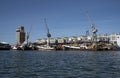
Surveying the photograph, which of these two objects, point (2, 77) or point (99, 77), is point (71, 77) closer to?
point (99, 77)

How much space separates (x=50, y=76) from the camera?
30094mm

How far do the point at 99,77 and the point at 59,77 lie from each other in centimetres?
453

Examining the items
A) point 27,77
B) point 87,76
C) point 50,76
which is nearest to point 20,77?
point 27,77

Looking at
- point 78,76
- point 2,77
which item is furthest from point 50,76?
point 2,77

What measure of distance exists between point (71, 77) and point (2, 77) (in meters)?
7.71

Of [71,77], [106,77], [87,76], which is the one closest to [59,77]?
[71,77]

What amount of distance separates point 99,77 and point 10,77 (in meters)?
10.0

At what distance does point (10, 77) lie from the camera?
29.1 meters

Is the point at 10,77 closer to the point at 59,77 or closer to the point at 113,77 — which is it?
the point at 59,77

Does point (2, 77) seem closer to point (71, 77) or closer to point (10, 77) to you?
point (10, 77)

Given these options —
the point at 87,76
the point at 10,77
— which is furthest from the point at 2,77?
the point at 87,76

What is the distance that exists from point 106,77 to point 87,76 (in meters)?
2.21

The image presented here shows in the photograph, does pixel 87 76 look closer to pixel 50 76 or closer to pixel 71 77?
pixel 71 77

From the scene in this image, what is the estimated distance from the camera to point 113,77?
2922cm
